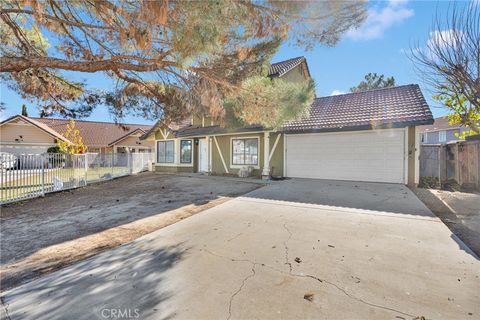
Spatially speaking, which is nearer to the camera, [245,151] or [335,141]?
[335,141]

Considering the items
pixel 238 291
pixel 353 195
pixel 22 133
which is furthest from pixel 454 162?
pixel 22 133

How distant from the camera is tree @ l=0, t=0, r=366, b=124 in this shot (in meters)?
4.23

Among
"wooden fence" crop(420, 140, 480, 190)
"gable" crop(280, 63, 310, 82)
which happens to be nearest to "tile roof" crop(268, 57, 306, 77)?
"gable" crop(280, 63, 310, 82)

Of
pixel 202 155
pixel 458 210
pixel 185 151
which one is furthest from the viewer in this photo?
pixel 185 151

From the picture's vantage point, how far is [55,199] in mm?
8961

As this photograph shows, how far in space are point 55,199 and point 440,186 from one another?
14.3m

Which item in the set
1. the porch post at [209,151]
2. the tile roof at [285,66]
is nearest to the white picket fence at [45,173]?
the porch post at [209,151]

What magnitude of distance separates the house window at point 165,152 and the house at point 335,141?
1798 mm

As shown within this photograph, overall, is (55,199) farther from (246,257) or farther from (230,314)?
(230,314)

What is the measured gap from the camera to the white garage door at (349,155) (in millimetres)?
9289

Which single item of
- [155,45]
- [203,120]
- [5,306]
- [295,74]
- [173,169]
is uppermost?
[295,74]

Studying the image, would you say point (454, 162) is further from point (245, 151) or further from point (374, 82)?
point (374, 82)

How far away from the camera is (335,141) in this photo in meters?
10.5

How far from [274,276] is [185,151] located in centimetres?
1371
